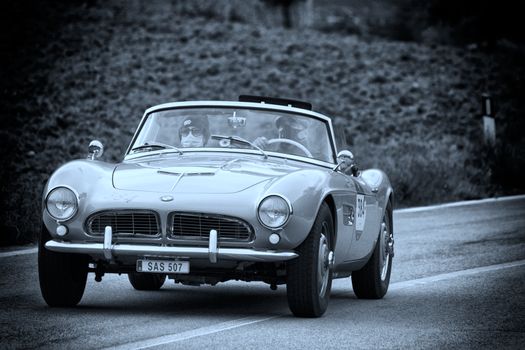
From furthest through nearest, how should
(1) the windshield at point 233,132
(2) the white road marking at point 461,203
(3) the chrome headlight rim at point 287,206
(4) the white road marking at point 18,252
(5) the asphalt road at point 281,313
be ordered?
(2) the white road marking at point 461,203
(4) the white road marking at point 18,252
(1) the windshield at point 233,132
(3) the chrome headlight rim at point 287,206
(5) the asphalt road at point 281,313

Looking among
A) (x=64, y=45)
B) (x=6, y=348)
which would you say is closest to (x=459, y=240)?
(x=6, y=348)

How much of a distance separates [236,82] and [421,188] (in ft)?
54.4

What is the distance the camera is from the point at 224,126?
880 centimetres

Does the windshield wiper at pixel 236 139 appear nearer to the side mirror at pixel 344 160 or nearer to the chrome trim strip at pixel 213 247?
the side mirror at pixel 344 160

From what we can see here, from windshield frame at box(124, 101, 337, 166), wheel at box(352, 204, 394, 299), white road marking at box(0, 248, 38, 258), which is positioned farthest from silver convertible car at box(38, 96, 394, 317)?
white road marking at box(0, 248, 38, 258)

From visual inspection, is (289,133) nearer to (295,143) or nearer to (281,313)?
(295,143)

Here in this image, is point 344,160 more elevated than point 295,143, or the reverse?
point 295,143

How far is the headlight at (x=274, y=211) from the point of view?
23.2 feet

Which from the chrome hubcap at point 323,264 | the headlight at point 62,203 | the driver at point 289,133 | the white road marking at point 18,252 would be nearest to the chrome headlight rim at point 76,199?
the headlight at point 62,203

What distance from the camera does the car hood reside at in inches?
287

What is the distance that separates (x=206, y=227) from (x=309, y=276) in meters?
0.69

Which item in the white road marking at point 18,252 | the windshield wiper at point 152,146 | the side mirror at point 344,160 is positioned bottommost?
the white road marking at point 18,252

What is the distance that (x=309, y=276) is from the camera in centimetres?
707

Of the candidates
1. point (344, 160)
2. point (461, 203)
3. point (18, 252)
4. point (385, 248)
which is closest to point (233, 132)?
point (344, 160)
